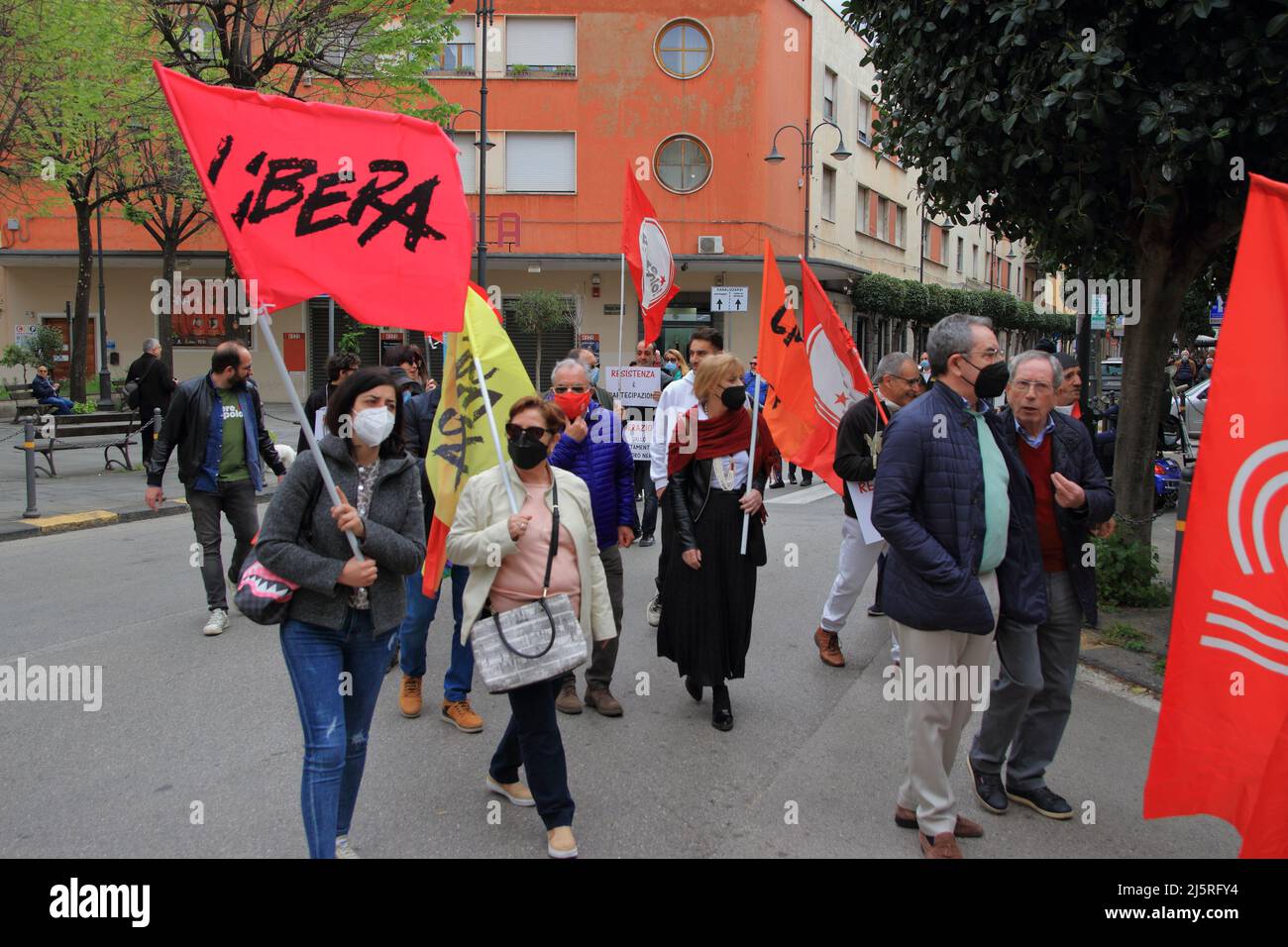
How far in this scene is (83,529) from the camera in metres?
10.9

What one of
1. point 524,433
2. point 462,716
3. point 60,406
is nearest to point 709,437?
point 524,433

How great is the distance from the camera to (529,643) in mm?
3654

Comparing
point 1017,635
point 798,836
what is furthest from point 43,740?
point 1017,635

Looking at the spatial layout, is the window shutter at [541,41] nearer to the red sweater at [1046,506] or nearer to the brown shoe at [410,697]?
the brown shoe at [410,697]

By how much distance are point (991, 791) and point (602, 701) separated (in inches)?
79.0

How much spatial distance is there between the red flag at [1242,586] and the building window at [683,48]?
29.2 meters

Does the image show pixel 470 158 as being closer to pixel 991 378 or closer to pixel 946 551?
pixel 991 378

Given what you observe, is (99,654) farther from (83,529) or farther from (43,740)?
(83,529)

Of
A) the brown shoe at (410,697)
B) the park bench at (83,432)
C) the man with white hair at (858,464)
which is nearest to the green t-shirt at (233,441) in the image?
the brown shoe at (410,697)

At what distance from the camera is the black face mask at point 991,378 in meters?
3.77

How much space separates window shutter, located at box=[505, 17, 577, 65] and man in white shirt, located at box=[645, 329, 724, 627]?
26.3m

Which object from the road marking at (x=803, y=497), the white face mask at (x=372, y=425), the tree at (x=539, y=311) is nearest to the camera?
the white face mask at (x=372, y=425)

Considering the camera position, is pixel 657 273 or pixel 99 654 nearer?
pixel 99 654

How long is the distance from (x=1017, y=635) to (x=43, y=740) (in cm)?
449
